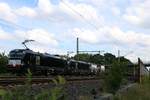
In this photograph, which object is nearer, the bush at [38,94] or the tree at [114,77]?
the bush at [38,94]

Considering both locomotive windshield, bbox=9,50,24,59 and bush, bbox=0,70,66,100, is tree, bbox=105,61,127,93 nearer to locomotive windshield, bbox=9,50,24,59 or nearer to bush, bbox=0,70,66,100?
bush, bbox=0,70,66,100

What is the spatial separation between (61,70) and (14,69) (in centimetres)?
1152

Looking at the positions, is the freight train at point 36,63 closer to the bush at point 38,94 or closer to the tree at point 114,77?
the tree at point 114,77

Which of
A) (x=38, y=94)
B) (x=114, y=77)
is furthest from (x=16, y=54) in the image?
(x=38, y=94)

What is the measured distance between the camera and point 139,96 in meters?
16.3

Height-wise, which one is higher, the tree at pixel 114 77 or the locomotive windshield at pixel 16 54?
the locomotive windshield at pixel 16 54

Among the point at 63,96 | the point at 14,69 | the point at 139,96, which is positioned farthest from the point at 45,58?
the point at 63,96

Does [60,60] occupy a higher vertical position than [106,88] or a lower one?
higher

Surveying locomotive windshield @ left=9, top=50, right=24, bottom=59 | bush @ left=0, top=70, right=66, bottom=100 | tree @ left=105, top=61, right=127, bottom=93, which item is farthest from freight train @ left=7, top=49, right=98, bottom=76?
bush @ left=0, top=70, right=66, bottom=100

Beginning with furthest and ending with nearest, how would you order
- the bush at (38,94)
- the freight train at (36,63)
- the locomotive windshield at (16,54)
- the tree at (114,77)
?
the locomotive windshield at (16,54) → the freight train at (36,63) → the tree at (114,77) → the bush at (38,94)

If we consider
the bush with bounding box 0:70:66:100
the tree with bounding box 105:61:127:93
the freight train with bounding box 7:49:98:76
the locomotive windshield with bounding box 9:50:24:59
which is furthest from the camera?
the locomotive windshield with bounding box 9:50:24:59

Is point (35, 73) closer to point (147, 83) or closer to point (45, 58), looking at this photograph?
point (45, 58)

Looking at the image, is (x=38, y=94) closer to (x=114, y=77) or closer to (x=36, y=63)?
(x=114, y=77)

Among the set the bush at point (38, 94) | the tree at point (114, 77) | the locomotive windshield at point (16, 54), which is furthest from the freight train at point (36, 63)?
the bush at point (38, 94)
